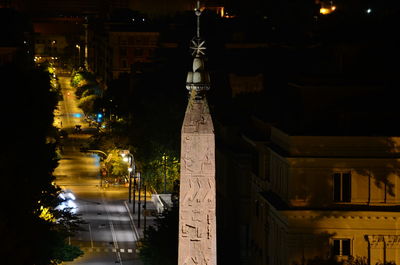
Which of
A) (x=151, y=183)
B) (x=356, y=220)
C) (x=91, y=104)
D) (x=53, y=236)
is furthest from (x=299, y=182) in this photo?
(x=91, y=104)

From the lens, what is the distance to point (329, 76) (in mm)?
66312

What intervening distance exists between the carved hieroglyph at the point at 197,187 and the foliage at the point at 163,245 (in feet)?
84.5

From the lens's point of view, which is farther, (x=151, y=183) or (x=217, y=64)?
(x=217, y=64)

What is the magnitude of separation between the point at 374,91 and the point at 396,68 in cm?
555

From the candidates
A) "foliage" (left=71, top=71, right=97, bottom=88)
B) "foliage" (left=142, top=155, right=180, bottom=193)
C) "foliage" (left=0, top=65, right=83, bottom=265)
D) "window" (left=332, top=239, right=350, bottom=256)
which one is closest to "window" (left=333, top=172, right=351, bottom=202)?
"window" (left=332, top=239, right=350, bottom=256)

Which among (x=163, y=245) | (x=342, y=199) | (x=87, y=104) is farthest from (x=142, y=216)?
(x=87, y=104)

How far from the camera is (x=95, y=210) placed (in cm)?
10112

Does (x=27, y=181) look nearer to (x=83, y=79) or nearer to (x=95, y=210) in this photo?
(x=95, y=210)

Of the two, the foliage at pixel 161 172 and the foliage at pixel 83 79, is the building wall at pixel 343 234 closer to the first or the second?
the foliage at pixel 161 172

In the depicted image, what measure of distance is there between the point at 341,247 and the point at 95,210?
43681 mm

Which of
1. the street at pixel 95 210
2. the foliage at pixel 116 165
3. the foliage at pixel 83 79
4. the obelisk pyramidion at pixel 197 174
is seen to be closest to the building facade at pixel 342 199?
the obelisk pyramidion at pixel 197 174

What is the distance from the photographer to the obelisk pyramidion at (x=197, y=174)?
3825 centimetres

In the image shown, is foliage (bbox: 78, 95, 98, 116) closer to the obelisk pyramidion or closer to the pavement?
the pavement

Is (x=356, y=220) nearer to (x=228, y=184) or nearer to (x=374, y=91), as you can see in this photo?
(x=374, y=91)
